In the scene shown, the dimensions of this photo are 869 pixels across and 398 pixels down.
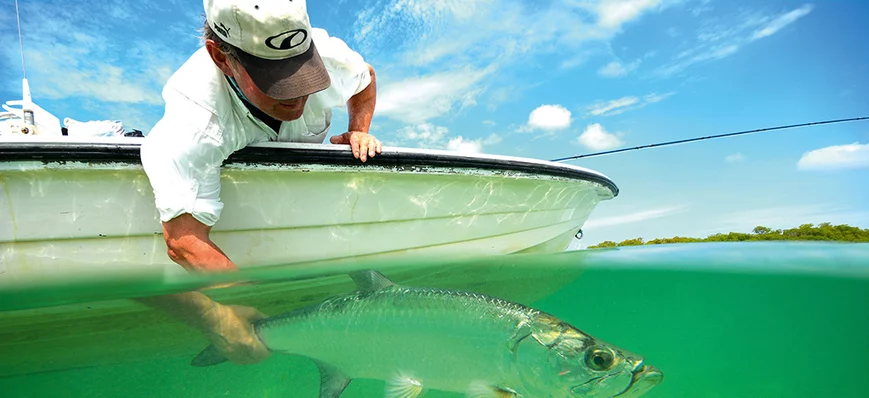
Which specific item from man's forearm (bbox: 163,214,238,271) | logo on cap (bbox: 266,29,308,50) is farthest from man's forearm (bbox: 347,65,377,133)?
man's forearm (bbox: 163,214,238,271)

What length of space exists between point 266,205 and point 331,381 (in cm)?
132

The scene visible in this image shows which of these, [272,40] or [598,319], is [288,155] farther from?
[598,319]

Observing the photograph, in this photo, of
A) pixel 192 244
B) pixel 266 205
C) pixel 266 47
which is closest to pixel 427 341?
pixel 192 244

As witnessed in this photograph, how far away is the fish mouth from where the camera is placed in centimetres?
125

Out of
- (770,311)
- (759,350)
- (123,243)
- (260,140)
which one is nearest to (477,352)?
(260,140)

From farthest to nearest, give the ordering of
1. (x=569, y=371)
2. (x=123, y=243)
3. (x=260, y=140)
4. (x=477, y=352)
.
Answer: (x=260, y=140)
(x=123, y=243)
(x=477, y=352)
(x=569, y=371)

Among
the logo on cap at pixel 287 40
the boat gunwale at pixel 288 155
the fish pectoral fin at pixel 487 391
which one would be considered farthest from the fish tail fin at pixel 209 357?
the logo on cap at pixel 287 40

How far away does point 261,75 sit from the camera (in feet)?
6.75

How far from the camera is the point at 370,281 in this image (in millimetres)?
1797

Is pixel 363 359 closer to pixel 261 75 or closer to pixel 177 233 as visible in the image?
pixel 177 233

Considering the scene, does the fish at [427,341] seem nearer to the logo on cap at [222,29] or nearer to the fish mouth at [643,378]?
the fish mouth at [643,378]

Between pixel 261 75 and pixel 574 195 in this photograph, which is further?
pixel 574 195

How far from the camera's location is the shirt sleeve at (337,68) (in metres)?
2.77

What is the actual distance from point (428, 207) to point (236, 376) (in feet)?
7.38
